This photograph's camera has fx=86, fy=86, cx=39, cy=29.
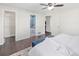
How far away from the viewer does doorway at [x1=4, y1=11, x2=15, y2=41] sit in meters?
1.60

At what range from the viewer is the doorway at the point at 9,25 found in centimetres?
160

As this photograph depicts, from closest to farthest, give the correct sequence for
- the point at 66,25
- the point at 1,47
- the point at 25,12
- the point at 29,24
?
the point at 66,25, the point at 25,12, the point at 29,24, the point at 1,47

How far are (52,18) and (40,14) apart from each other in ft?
0.72

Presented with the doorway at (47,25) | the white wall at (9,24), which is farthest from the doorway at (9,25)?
the doorway at (47,25)

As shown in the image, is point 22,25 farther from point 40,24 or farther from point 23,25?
point 40,24

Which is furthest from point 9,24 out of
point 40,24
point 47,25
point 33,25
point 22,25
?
point 47,25

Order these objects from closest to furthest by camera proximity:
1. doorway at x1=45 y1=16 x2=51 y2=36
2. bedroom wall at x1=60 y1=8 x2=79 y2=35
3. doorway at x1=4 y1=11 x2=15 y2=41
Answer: bedroom wall at x1=60 y1=8 x2=79 y2=35 < doorway at x1=45 y1=16 x2=51 y2=36 < doorway at x1=4 y1=11 x2=15 y2=41

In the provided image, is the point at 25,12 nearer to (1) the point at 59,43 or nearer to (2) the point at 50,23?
(2) the point at 50,23

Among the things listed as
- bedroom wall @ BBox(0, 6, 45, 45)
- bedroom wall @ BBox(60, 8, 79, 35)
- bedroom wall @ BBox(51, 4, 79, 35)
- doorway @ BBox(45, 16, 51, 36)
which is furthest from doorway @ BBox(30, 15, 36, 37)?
bedroom wall @ BBox(60, 8, 79, 35)

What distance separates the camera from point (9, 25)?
1649 millimetres

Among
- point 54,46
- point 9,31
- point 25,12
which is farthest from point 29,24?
point 54,46

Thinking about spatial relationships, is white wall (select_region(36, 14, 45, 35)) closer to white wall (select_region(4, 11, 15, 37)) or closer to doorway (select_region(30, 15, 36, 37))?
doorway (select_region(30, 15, 36, 37))

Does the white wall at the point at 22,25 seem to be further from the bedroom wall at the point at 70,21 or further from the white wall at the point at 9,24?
the bedroom wall at the point at 70,21

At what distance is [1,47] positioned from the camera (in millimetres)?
1858
